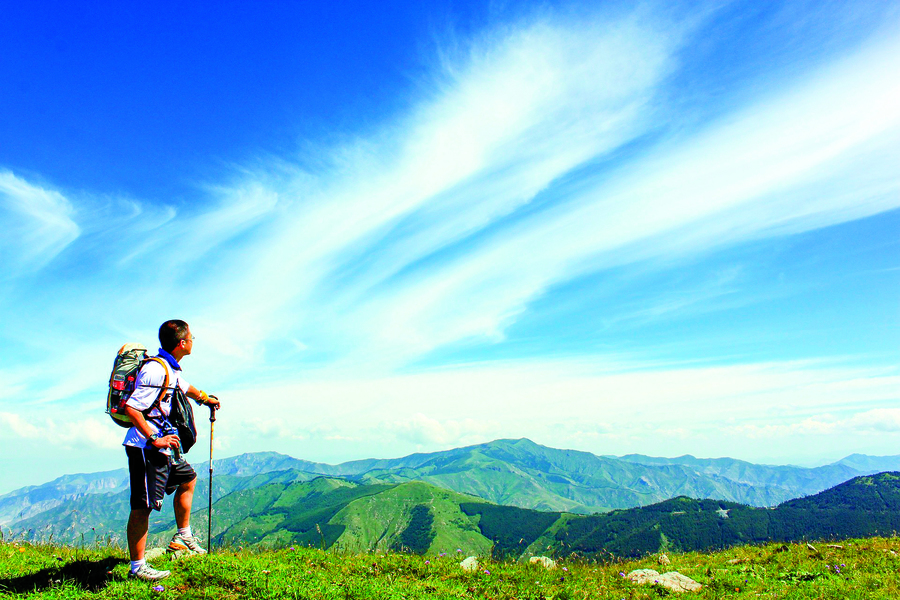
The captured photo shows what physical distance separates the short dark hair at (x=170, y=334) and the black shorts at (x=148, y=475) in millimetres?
1494

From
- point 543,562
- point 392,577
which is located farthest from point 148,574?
point 543,562

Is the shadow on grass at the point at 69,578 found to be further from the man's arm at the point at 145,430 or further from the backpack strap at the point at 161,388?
the backpack strap at the point at 161,388

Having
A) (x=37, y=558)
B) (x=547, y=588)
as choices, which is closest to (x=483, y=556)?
(x=547, y=588)

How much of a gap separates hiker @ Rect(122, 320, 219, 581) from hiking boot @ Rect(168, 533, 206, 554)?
1.03 m

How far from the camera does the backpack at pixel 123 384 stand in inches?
264

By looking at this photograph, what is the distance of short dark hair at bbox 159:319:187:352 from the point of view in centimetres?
739

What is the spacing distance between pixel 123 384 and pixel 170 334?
0.95 metres

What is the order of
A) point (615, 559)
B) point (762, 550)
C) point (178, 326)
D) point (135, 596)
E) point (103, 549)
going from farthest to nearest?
1. point (762, 550)
2. point (615, 559)
3. point (103, 549)
4. point (178, 326)
5. point (135, 596)

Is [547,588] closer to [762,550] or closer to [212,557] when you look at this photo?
[212,557]

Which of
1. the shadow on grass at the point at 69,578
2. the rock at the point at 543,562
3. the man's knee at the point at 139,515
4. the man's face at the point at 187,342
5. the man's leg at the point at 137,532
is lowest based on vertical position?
the rock at the point at 543,562

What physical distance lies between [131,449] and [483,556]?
7103 millimetres

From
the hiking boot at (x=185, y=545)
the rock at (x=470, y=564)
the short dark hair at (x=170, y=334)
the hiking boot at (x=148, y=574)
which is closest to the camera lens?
the hiking boot at (x=148, y=574)

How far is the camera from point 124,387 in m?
6.77

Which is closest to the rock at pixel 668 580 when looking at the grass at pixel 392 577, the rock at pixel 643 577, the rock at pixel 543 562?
the rock at pixel 643 577
